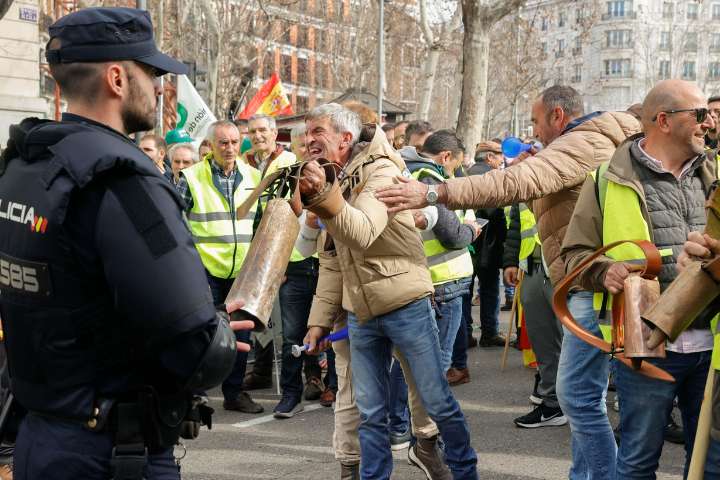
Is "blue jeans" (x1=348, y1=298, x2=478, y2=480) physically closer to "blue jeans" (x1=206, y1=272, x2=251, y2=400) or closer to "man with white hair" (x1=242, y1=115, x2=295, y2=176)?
"blue jeans" (x1=206, y1=272, x2=251, y2=400)

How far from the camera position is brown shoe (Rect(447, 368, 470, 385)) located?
8.53 metres

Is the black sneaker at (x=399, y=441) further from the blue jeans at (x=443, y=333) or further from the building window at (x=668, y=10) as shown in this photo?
the building window at (x=668, y=10)

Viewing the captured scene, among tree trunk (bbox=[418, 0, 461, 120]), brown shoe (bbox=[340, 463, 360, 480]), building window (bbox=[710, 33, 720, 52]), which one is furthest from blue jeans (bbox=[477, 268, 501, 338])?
building window (bbox=[710, 33, 720, 52])

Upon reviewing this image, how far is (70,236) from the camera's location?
2.61 m

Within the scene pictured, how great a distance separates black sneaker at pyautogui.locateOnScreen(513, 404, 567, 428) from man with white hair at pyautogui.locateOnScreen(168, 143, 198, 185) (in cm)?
427

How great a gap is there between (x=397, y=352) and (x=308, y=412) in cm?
269

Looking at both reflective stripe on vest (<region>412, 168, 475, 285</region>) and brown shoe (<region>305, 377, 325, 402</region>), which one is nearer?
reflective stripe on vest (<region>412, 168, 475, 285</region>)

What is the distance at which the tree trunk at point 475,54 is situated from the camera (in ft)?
64.0

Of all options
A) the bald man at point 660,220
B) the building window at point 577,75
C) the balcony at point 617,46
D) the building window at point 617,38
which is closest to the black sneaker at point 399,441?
the bald man at point 660,220

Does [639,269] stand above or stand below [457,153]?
below

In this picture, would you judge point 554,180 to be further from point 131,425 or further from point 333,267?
point 131,425

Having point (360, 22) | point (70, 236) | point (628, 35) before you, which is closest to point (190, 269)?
point (70, 236)

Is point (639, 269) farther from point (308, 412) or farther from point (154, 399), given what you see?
point (308, 412)

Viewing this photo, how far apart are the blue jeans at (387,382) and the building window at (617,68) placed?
337 ft
